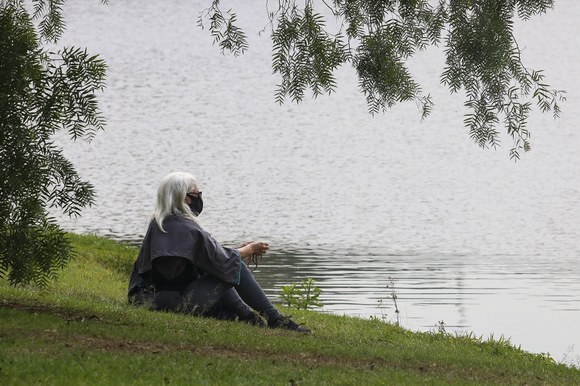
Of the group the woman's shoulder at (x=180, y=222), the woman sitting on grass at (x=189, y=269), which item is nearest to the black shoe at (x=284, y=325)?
the woman sitting on grass at (x=189, y=269)

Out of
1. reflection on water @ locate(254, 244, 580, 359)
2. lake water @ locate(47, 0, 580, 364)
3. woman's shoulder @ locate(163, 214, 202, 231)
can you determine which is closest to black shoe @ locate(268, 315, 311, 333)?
woman's shoulder @ locate(163, 214, 202, 231)

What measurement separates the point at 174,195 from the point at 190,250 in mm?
543

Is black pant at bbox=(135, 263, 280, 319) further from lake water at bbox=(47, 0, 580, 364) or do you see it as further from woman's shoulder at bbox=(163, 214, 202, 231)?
lake water at bbox=(47, 0, 580, 364)

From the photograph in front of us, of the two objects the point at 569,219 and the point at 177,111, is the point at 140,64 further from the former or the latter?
the point at 569,219

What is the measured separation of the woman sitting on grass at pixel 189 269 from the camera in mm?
10898

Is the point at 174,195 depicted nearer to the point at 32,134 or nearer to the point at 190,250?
the point at 190,250

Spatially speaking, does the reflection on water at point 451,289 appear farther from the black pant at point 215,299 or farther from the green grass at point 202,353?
the black pant at point 215,299

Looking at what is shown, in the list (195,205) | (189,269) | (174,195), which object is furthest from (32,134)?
(189,269)

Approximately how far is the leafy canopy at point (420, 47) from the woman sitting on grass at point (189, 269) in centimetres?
166

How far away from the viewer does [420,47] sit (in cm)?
1273

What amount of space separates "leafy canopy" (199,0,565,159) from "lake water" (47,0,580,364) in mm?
3993

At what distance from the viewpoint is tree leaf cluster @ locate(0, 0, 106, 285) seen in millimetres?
9836

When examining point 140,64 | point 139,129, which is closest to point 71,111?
point 139,129

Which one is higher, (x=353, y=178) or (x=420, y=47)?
(x=353, y=178)
